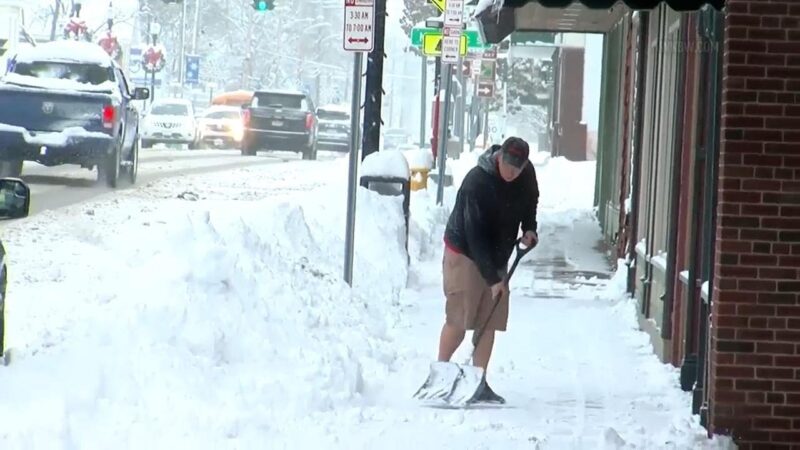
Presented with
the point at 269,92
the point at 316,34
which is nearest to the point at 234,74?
the point at 316,34

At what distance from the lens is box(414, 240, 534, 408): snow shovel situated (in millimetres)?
9086

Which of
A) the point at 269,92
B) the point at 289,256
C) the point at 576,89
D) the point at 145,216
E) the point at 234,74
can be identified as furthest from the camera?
the point at 234,74

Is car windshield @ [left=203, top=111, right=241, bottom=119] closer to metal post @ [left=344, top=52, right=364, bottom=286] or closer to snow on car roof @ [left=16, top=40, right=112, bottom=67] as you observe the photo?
snow on car roof @ [left=16, top=40, right=112, bottom=67]

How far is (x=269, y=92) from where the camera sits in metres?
39.8

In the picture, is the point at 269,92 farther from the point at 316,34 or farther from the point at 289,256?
the point at 316,34

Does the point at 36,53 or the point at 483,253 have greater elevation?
the point at 36,53

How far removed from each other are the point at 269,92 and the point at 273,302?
29.5 m

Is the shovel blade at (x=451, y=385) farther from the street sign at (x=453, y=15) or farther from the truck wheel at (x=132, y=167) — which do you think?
the truck wheel at (x=132, y=167)

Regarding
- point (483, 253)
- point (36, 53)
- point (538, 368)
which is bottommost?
point (538, 368)

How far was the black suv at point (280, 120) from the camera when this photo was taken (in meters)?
39.1

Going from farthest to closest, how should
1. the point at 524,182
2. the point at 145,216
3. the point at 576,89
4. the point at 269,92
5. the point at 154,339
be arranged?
the point at 576,89, the point at 269,92, the point at 145,216, the point at 524,182, the point at 154,339

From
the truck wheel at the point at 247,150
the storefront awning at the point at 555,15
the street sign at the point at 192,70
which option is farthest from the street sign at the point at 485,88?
the street sign at the point at 192,70

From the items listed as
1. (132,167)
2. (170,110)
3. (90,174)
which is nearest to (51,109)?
(132,167)

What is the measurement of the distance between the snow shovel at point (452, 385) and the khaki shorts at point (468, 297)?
0.18 meters
